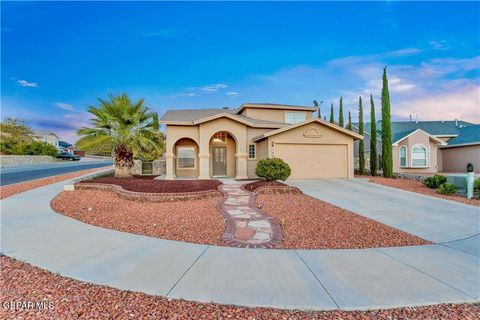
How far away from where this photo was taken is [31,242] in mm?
4496

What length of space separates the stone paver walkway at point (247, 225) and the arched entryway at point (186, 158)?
8.36 m

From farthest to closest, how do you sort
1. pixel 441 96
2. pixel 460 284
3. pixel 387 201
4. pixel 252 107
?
pixel 252 107
pixel 441 96
pixel 387 201
pixel 460 284

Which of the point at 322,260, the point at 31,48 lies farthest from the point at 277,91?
the point at 322,260

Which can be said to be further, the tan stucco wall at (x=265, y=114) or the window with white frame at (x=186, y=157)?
the tan stucco wall at (x=265, y=114)

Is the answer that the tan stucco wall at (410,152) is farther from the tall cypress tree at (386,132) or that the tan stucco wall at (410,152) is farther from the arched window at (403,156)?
the tall cypress tree at (386,132)

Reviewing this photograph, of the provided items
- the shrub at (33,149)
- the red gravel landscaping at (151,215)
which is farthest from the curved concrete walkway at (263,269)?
the shrub at (33,149)

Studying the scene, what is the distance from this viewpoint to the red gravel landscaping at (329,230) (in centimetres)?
457

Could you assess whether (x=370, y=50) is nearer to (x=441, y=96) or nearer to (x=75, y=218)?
(x=441, y=96)

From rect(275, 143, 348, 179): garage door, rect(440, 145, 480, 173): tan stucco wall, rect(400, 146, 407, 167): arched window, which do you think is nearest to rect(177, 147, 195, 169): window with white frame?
rect(275, 143, 348, 179): garage door

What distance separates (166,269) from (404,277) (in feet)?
11.2

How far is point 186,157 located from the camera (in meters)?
16.6

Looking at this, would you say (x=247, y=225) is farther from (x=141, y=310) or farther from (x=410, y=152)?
(x=410, y=152)

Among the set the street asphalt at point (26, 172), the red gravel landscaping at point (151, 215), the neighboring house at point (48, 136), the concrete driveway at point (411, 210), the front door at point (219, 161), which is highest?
the neighboring house at point (48, 136)

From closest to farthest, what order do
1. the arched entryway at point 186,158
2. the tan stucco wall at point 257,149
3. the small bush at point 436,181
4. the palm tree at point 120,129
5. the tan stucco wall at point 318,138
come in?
the small bush at point 436,181
the palm tree at point 120,129
the tan stucco wall at point 318,138
the tan stucco wall at point 257,149
the arched entryway at point 186,158
